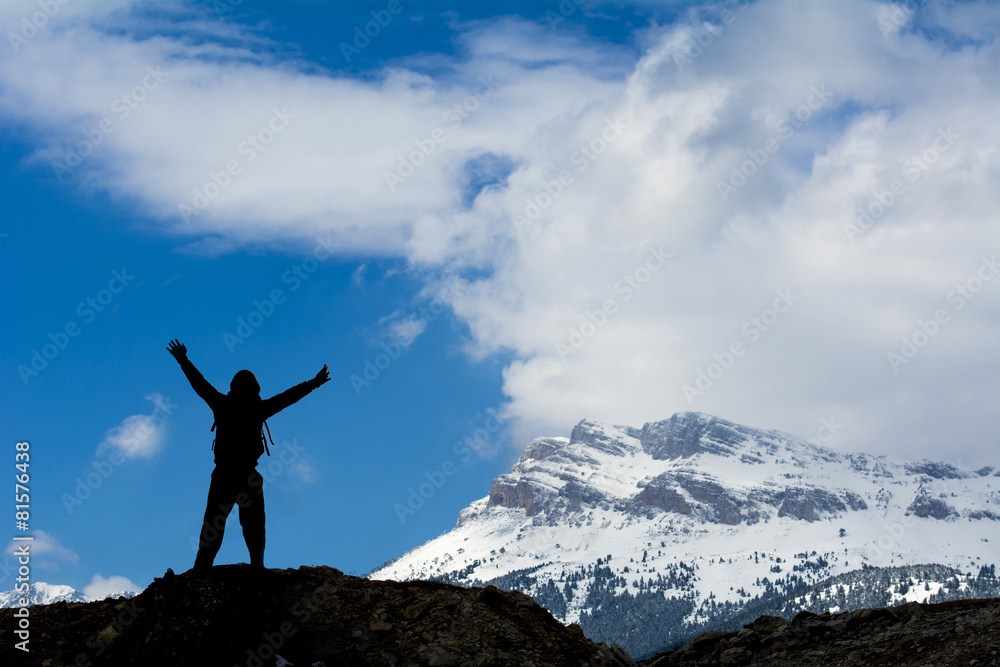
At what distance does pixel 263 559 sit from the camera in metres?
14.9

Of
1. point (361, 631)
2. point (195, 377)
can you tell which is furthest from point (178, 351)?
point (361, 631)

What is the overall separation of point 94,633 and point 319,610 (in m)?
3.51

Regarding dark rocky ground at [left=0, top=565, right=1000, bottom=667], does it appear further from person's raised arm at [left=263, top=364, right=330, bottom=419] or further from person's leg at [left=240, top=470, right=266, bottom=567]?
person's raised arm at [left=263, top=364, right=330, bottom=419]

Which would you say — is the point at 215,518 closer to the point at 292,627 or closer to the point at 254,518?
the point at 254,518

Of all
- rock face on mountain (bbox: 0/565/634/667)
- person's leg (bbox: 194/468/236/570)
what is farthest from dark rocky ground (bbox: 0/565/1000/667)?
person's leg (bbox: 194/468/236/570)

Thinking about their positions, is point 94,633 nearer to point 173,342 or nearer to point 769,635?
point 173,342

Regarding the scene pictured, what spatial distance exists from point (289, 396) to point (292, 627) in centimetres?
392

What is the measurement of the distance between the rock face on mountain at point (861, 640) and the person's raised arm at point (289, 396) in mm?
9295

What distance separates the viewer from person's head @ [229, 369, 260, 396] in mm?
14992

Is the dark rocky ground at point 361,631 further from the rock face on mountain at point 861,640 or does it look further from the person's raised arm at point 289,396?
the person's raised arm at point 289,396

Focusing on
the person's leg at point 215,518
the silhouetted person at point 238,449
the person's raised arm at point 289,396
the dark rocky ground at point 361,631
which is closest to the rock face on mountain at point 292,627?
the dark rocky ground at point 361,631

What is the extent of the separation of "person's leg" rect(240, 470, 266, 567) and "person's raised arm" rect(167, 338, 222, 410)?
150cm

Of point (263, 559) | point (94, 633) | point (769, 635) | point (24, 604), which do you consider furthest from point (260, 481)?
point (769, 635)

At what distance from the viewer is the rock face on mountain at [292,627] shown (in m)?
13.0
